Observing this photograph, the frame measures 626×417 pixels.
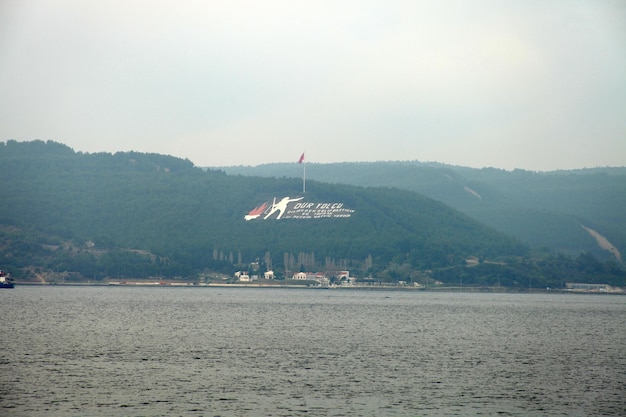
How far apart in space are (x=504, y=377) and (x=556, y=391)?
24.4 ft

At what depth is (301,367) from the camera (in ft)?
279

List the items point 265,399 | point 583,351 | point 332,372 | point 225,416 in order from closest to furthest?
point 225,416 → point 265,399 → point 332,372 → point 583,351

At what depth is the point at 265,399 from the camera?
2692 inches

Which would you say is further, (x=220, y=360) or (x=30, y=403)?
(x=220, y=360)

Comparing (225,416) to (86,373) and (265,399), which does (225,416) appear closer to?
(265,399)

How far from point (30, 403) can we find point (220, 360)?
25.5 m

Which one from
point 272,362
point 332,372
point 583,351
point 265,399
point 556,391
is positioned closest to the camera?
point 265,399

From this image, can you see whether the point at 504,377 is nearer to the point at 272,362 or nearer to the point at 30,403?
the point at 272,362

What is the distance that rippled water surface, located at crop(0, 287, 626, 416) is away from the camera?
219ft

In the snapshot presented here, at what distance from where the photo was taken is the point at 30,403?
65250mm

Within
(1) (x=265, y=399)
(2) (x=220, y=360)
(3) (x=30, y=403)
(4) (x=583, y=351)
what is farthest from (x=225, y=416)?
(4) (x=583, y=351)

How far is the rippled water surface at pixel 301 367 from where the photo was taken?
66750 millimetres

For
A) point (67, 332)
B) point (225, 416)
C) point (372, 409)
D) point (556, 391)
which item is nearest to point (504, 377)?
point (556, 391)

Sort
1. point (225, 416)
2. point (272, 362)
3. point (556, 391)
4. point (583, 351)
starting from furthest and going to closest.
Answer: point (583, 351)
point (272, 362)
point (556, 391)
point (225, 416)
